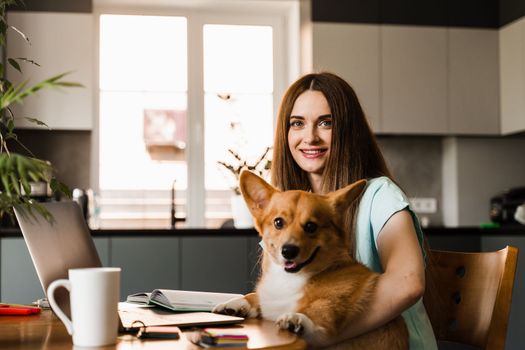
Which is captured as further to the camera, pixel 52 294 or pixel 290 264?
pixel 290 264

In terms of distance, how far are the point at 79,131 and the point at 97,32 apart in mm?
710

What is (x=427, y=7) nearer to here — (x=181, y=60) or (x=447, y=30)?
(x=447, y=30)

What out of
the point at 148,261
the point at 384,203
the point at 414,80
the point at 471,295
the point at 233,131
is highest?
the point at 414,80

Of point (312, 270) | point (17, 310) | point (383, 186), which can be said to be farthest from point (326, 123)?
point (17, 310)

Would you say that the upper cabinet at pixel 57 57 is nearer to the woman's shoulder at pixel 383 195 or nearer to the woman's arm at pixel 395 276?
the woman's shoulder at pixel 383 195

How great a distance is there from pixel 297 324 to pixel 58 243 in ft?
1.38

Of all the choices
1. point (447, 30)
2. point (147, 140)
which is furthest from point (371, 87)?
point (147, 140)

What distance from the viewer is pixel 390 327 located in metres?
1.25

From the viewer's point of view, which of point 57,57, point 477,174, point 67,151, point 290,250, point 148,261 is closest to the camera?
point 290,250

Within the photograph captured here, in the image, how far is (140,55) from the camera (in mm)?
4816

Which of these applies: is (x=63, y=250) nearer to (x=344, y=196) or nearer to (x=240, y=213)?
(x=344, y=196)

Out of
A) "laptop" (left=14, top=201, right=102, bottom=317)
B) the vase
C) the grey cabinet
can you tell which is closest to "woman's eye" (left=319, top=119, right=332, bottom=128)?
"laptop" (left=14, top=201, right=102, bottom=317)

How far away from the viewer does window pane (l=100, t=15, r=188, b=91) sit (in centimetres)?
480

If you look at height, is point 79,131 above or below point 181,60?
below
